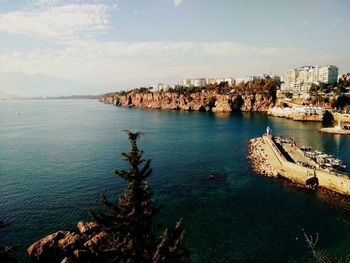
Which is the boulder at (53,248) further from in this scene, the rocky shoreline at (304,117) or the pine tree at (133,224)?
the rocky shoreline at (304,117)

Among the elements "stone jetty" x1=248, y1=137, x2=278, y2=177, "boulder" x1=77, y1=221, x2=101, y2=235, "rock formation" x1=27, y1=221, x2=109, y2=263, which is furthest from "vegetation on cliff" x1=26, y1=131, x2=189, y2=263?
"stone jetty" x1=248, y1=137, x2=278, y2=177

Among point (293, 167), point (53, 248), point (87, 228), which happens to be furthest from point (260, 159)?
point (53, 248)

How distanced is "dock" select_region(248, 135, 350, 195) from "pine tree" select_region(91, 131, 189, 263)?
39.6m

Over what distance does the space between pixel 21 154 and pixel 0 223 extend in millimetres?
67836

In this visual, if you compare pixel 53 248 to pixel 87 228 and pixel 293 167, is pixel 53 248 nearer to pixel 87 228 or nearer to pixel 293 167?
pixel 87 228

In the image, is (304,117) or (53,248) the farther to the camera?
(304,117)

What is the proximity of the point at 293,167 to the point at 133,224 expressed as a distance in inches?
1811

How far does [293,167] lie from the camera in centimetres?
5459

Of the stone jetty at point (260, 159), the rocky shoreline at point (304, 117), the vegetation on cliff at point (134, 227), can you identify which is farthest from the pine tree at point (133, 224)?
the rocky shoreline at point (304, 117)

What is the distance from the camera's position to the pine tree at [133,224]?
1474cm

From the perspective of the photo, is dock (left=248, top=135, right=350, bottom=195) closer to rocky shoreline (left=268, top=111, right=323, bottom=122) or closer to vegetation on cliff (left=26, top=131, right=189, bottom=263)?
vegetation on cliff (left=26, top=131, right=189, bottom=263)

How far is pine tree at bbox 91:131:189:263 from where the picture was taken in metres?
14.7

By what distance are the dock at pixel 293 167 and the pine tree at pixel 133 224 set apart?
39593 mm

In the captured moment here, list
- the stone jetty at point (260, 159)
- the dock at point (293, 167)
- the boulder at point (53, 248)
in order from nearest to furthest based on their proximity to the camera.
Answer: the boulder at point (53, 248) → the dock at point (293, 167) → the stone jetty at point (260, 159)
